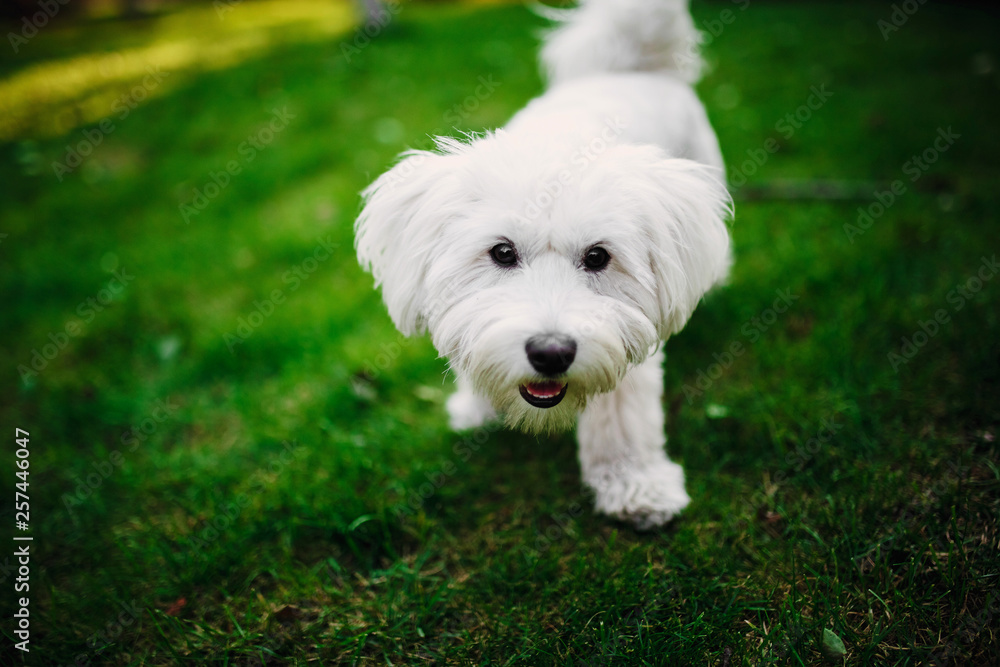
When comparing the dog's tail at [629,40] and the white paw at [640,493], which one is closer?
the white paw at [640,493]

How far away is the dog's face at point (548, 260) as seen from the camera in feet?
5.31

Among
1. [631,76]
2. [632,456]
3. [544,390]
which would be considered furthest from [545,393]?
[631,76]

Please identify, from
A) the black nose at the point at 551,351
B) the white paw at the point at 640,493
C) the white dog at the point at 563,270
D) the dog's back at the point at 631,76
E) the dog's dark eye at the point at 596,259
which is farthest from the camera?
the dog's back at the point at 631,76

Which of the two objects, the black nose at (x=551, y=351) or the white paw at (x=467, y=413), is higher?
the black nose at (x=551, y=351)

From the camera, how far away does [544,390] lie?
1.75 m

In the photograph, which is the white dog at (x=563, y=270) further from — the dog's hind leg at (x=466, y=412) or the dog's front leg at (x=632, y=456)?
the dog's hind leg at (x=466, y=412)

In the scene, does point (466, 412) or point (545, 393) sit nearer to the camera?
point (545, 393)

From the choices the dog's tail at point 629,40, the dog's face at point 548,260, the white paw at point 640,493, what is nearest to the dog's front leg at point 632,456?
the white paw at point 640,493

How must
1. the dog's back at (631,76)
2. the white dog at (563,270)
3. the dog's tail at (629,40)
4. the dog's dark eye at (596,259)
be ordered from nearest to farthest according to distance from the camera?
the white dog at (563,270)
the dog's dark eye at (596,259)
the dog's back at (631,76)
the dog's tail at (629,40)

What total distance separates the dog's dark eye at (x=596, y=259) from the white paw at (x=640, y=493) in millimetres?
848

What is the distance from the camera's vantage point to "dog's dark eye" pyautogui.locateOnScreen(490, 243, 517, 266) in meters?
1.80

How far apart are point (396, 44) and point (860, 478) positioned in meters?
8.17

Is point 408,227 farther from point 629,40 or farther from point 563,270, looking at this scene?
point 629,40

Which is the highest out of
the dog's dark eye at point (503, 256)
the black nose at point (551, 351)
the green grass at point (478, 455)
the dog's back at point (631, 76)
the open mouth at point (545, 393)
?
the dog's back at point (631, 76)
